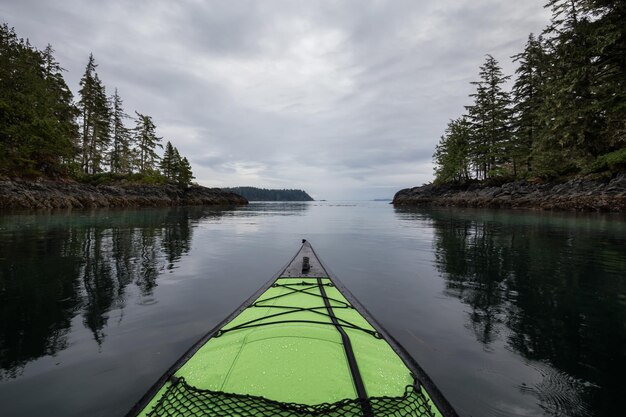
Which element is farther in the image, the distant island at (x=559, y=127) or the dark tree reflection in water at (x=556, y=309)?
the distant island at (x=559, y=127)

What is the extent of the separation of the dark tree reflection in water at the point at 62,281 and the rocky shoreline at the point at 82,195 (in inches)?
810

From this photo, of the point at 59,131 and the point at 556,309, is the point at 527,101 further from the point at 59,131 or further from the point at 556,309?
the point at 59,131

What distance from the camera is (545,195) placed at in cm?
3150

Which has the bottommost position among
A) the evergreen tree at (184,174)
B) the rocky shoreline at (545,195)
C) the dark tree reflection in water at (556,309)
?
the dark tree reflection in water at (556,309)

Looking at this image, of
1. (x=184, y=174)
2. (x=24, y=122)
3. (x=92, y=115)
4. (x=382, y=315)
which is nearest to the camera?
(x=382, y=315)

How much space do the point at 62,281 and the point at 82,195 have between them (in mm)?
35537

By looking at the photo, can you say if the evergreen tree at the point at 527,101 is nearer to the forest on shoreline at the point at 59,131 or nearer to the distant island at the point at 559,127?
the distant island at the point at 559,127

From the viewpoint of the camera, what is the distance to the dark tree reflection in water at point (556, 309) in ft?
11.0

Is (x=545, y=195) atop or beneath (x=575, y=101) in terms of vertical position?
beneath

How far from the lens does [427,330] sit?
4.89m

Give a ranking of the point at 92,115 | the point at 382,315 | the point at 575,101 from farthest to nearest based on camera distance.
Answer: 1. the point at 92,115
2. the point at 575,101
3. the point at 382,315

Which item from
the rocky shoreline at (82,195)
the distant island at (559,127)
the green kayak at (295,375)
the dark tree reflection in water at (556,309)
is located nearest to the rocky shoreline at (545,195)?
the distant island at (559,127)

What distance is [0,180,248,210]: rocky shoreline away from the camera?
28.5 m

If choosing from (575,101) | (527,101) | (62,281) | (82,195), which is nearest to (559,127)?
(575,101)
